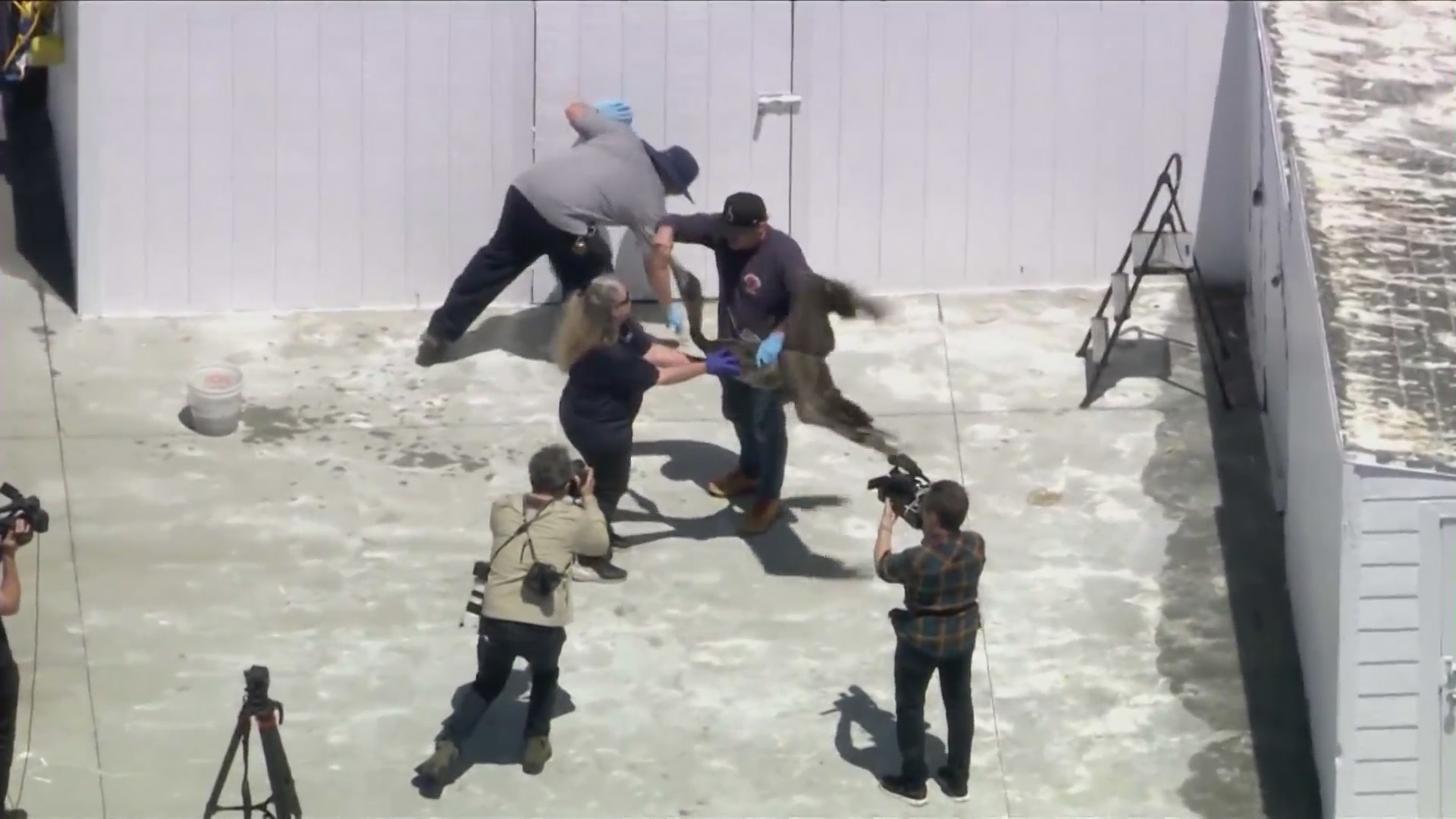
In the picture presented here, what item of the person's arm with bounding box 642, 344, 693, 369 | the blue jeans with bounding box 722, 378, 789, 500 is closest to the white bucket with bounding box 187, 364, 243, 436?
the person's arm with bounding box 642, 344, 693, 369

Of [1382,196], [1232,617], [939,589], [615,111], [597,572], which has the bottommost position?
[1232,617]

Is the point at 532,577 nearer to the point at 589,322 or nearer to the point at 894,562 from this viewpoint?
the point at 894,562

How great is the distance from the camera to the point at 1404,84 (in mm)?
10789

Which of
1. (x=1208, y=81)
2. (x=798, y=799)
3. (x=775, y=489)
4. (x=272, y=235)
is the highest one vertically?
(x=1208, y=81)

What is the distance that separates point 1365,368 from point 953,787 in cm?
224

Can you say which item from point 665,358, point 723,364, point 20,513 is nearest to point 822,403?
point 723,364

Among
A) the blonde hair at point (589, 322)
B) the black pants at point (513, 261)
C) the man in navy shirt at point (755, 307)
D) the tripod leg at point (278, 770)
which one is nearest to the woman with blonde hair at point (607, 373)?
the blonde hair at point (589, 322)

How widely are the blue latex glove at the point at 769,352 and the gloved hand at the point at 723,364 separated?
9 centimetres

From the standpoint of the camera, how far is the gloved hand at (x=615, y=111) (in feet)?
38.0

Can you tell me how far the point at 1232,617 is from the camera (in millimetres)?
9656

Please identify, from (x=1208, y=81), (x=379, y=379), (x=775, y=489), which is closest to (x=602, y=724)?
(x=775, y=489)

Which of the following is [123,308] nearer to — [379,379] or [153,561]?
[379,379]

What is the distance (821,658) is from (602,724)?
991 mm

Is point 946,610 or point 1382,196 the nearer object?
point 946,610
